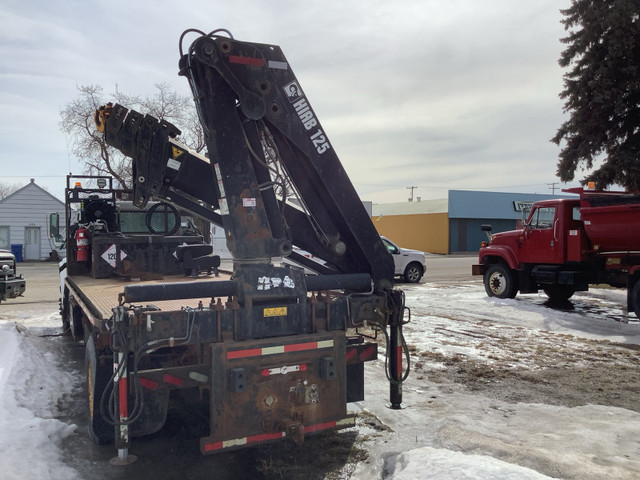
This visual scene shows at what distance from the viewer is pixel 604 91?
16844 millimetres

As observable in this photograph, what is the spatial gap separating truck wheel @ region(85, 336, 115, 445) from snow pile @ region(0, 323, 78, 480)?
321 mm

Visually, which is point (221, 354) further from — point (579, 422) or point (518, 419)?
point (579, 422)

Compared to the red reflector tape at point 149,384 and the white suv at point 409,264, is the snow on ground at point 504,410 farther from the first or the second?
the white suv at point 409,264

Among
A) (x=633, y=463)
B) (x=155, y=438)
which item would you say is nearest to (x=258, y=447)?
(x=155, y=438)

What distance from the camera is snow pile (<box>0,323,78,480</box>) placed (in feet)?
12.8

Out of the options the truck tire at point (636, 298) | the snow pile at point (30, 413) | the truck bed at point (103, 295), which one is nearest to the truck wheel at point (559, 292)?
the truck tire at point (636, 298)

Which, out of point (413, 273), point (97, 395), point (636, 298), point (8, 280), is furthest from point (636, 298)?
point (8, 280)

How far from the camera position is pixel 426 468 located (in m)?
3.79

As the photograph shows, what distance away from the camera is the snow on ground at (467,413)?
3.97 meters

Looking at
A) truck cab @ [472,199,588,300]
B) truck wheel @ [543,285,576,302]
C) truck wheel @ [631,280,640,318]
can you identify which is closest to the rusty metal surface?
truck wheel @ [631,280,640,318]

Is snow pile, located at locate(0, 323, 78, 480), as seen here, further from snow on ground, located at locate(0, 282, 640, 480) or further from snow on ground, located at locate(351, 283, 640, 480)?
snow on ground, located at locate(351, 283, 640, 480)

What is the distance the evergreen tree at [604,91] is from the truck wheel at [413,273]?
20.8 ft

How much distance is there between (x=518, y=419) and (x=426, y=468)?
196 centimetres

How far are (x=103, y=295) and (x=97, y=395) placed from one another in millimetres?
1447
